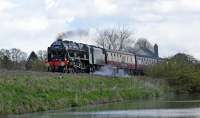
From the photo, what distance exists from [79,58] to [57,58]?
12.0 feet

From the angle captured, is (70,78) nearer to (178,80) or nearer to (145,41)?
(178,80)

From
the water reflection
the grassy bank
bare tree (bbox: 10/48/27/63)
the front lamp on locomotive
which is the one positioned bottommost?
the water reflection

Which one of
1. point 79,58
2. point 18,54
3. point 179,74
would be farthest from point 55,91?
point 18,54

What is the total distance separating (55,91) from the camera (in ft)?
158

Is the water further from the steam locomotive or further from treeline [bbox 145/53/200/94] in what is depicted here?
treeline [bbox 145/53/200/94]

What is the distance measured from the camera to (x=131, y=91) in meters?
66.1

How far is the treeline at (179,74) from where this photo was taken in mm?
84875

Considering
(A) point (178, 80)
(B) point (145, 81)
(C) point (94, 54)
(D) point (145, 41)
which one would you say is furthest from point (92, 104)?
(D) point (145, 41)

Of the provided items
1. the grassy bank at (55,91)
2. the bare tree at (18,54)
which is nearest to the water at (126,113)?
the grassy bank at (55,91)

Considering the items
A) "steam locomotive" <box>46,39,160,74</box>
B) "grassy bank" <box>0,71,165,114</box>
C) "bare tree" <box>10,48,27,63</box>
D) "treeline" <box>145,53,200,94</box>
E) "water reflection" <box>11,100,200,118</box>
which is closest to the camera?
"water reflection" <box>11,100,200,118</box>

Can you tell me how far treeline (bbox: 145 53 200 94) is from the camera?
84875 mm

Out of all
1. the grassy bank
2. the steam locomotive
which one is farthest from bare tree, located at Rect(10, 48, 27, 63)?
the grassy bank

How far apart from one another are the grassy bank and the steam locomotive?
379 centimetres

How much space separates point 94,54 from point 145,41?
322 feet
